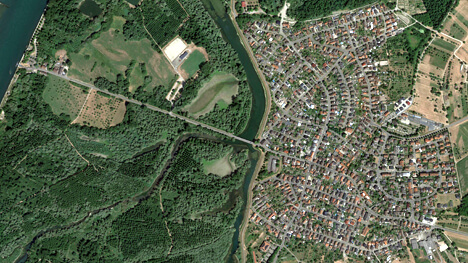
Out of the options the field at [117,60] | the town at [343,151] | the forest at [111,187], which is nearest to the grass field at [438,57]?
the town at [343,151]

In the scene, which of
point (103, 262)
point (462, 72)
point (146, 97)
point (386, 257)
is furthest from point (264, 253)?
point (462, 72)

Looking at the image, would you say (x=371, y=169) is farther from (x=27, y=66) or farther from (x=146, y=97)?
(x=27, y=66)

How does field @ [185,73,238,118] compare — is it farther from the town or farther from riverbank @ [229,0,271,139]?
the town

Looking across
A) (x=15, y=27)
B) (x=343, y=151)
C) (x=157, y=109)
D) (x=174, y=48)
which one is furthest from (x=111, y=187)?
(x=343, y=151)

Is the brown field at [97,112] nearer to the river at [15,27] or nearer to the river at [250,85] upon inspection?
the river at [15,27]

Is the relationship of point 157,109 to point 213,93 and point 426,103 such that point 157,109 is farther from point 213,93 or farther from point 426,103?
point 426,103
